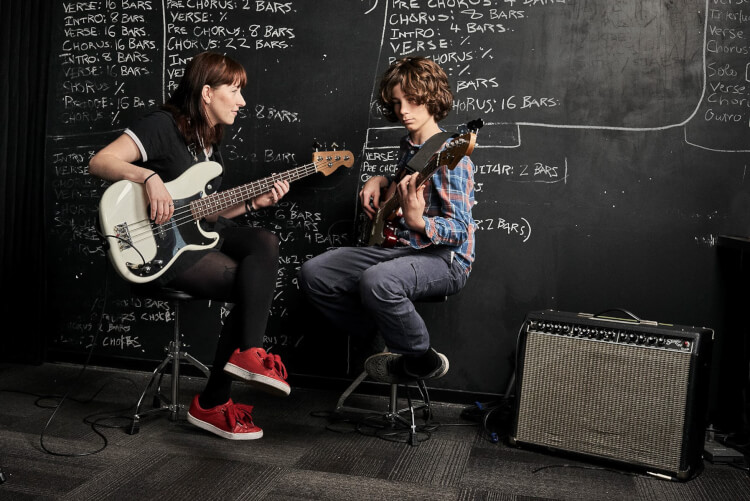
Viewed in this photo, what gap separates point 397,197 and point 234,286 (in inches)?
26.4

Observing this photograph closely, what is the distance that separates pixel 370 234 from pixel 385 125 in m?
0.64

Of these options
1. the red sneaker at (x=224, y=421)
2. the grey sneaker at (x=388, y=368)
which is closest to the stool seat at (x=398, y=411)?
the grey sneaker at (x=388, y=368)

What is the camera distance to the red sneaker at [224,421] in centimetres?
244

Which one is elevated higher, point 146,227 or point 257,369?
point 146,227

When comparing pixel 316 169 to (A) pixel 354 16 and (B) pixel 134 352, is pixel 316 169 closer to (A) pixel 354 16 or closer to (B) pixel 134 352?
(A) pixel 354 16

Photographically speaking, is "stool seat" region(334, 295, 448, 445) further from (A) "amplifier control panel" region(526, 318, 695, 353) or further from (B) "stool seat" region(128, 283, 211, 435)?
(B) "stool seat" region(128, 283, 211, 435)

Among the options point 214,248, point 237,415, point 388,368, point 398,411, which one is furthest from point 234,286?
point 398,411

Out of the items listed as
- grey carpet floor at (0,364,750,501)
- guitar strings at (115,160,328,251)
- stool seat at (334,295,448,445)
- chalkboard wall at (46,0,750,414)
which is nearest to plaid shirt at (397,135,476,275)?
stool seat at (334,295,448,445)

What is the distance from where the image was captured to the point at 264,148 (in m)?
3.24

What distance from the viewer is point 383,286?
2.29 metres

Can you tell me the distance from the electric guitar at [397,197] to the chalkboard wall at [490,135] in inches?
19.9

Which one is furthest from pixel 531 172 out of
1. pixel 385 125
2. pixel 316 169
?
pixel 316 169

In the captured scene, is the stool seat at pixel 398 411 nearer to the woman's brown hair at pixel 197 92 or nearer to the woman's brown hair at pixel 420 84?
the woman's brown hair at pixel 420 84

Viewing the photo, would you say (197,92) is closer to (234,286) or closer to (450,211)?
(234,286)
